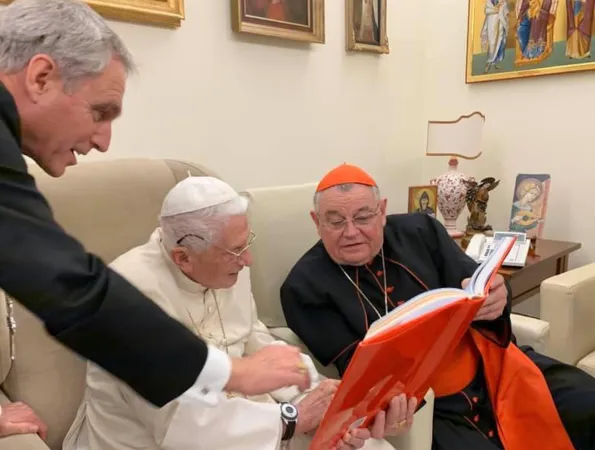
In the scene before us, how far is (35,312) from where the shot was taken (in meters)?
0.64

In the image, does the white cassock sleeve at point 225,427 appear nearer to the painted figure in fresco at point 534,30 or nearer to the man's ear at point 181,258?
the man's ear at point 181,258

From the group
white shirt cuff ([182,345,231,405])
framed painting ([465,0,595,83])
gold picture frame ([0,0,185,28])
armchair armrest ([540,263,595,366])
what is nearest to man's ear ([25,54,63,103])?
white shirt cuff ([182,345,231,405])

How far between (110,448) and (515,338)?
1.33m

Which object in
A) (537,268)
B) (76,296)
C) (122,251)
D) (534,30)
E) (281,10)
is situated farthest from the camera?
(534,30)

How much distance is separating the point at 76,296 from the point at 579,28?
2704 millimetres

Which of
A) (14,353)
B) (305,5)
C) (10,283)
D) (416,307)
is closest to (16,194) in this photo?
(10,283)

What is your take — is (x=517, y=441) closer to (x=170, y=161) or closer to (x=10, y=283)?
(x=170, y=161)

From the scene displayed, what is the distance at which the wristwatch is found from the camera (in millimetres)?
1321

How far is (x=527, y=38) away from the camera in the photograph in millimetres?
2805

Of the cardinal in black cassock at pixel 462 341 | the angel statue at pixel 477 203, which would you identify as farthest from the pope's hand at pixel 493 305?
the angel statue at pixel 477 203

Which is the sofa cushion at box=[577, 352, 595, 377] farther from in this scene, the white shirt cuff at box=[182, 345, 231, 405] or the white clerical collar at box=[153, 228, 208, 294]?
the white shirt cuff at box=[182, 345, 231, 405]

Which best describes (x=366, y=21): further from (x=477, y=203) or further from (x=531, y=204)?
(x=531, y=204)

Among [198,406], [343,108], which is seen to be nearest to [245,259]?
[198,406]

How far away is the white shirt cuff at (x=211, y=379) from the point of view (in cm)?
77
